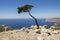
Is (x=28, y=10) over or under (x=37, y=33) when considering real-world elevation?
over

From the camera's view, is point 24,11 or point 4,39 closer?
point 4,39

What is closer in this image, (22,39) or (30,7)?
(22,39)

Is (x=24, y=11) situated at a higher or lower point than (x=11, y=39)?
higher

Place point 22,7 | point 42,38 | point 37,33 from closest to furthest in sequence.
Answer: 1. point 42,38
2. point 37,33
3. point 22,7

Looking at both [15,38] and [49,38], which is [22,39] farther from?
[49,38]

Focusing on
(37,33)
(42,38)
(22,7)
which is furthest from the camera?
(22,7)

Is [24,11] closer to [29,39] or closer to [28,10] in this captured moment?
[28,10]

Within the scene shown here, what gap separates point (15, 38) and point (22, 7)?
35.7 ft

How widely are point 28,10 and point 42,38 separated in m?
11.9

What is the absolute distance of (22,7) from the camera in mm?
25656

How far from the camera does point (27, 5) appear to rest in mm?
25875

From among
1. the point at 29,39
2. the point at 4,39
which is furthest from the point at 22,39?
the point at 4,39

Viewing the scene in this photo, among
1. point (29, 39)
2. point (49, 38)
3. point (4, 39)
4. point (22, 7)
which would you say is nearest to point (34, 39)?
point (29, 39)

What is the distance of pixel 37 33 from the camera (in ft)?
57.1
